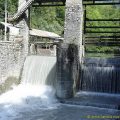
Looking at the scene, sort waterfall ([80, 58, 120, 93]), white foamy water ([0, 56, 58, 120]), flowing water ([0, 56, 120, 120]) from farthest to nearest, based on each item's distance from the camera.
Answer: waterfall ([80, 58, 120, 93])
white foamy water ([0, 56, 58, 120])
flowing water ([0, 56, 120, 120])

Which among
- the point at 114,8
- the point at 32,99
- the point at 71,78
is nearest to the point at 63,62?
the point at 71,78

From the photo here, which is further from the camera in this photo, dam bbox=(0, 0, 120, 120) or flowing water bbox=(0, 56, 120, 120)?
dam bbox=(0, 0, 120, 120)

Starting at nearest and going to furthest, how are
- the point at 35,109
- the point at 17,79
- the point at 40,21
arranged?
the point at 35,109 → the point at 17,79 → the point at 40,21

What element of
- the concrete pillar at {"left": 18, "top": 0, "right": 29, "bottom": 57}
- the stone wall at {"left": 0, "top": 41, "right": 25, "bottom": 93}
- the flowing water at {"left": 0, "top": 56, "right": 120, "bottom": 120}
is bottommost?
the flowing water at {"left": 0, "top": 56, "right": 120, "bottom": 120}

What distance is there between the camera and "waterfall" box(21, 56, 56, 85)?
20.3 m

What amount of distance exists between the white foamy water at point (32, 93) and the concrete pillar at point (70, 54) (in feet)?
3.11

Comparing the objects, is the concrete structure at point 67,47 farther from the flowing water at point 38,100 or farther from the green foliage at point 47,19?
the green foliage at point 47,19

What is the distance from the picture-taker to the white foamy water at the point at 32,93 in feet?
52.6

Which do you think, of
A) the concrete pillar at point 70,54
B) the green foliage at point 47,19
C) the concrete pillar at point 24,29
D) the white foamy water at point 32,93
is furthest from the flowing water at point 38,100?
the green foliage at point 47,19

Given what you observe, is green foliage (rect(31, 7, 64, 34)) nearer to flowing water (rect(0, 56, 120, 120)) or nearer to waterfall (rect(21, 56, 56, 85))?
waterfall (rect(21, 56, 56, 85))

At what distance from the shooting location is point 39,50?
3095cm

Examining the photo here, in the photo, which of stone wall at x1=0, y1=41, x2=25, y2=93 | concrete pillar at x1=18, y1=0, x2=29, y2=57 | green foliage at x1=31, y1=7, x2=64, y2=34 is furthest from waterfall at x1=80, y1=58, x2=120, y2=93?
green foliage at x1=31, y1=7, x2=64, y2=34

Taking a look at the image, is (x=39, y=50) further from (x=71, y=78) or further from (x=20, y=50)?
(x=71, y=78)

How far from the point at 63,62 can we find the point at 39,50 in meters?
12.7
